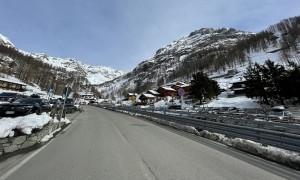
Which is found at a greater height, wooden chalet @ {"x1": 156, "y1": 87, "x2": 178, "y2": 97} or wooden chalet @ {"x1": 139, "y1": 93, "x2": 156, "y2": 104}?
wooden chalet @ {"x1": 156, "y1": 87, "x2": 178, "y2": 97}

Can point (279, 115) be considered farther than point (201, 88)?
No

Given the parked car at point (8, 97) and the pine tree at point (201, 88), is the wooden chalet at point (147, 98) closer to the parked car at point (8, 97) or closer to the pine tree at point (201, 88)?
the pine tree at point (201, 88)

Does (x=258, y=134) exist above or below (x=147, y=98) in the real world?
below

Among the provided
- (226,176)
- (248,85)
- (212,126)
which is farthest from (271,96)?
(226,176)

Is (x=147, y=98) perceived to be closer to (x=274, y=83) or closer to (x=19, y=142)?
(x=274, y=83)

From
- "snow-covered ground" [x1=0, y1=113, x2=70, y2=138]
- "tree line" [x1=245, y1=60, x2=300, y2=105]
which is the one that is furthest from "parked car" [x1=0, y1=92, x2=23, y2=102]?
"tree line" [x1=245, y1=60, x2=300, y2=105]

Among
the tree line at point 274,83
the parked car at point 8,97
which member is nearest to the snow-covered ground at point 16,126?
the parked car at point 8,97

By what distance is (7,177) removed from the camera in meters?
4.61

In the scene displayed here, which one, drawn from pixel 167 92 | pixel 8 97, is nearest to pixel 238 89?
pixel 167 92

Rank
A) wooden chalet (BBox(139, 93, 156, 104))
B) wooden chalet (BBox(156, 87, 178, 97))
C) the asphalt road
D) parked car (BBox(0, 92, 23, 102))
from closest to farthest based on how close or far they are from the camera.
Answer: the asphalt road, parked car (BBox(0, 92, 23, 102)), wooden chalet (BBox(139, 93, 156, 104)), wooden chalet (BBox(156, 87, 178, 97))

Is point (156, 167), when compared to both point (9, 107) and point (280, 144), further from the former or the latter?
point (9, 107)

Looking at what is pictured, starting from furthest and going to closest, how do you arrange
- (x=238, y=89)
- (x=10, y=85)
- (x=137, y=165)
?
(x=10, y=85), (x=238, y=89), (x=137, y=165)

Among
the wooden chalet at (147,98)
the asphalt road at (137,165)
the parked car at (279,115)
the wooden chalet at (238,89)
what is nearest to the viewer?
the asphalt road at (137,165)

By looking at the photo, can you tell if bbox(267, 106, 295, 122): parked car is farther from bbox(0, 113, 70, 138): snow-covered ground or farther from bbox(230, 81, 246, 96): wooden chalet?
bbox(230, 81, 246, 96): wooden chalet
